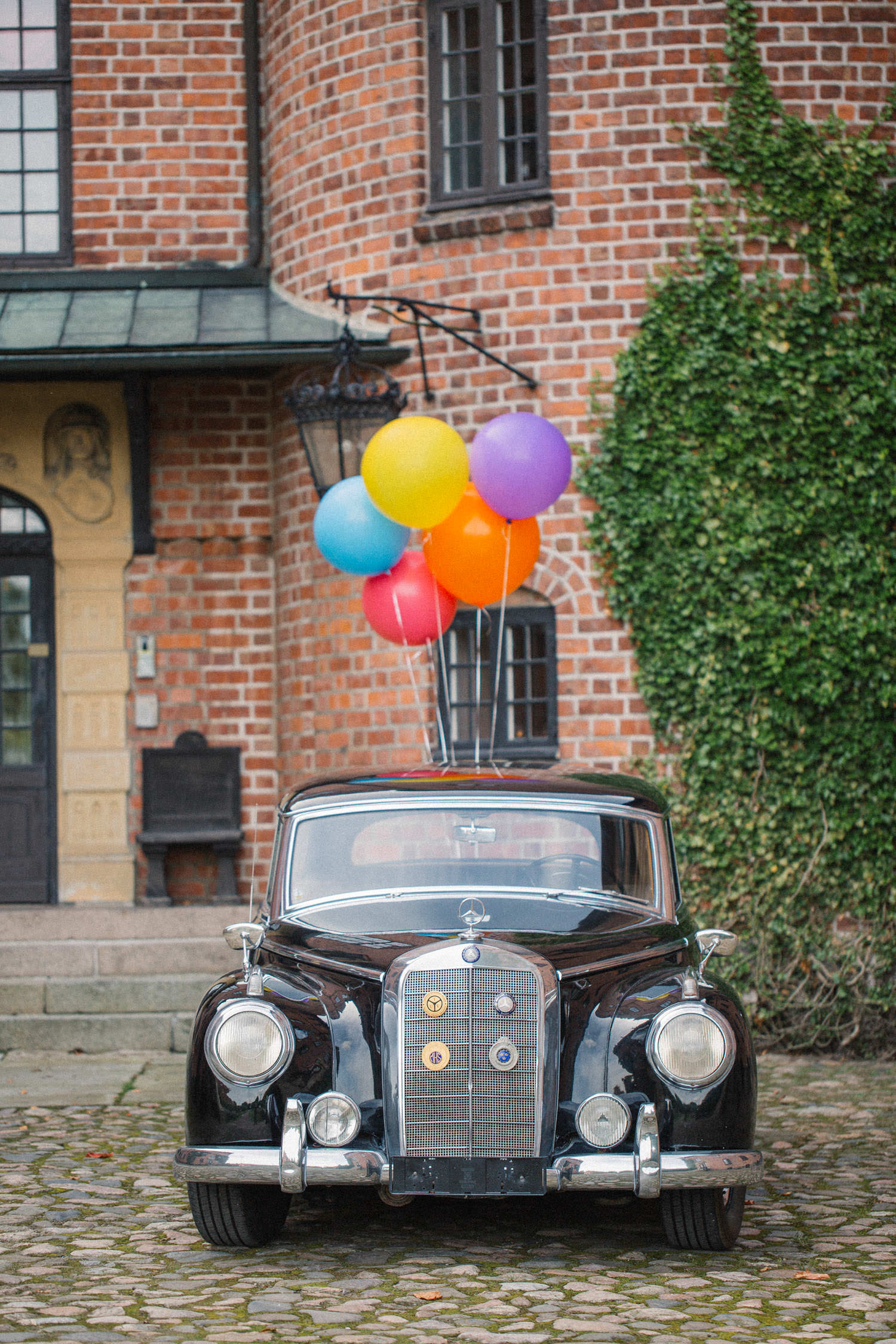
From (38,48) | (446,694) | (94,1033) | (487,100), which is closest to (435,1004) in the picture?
(446,694)

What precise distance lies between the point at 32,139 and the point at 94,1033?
656 centimetres

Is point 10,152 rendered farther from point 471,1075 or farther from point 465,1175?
point 465,1175

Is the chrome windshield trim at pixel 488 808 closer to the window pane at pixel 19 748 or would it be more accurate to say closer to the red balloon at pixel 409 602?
the red balloon at pixel 409 602

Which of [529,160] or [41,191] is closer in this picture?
[529,160]

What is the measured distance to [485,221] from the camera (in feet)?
30.7

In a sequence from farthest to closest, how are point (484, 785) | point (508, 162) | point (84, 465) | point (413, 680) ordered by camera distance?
point (84, 465) < point (508, 162) < point (413, 680) < point (484, 785)

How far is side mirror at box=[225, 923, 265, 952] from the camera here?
193 inches

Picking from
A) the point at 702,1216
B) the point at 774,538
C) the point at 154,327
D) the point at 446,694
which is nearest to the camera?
the point at 702,1216

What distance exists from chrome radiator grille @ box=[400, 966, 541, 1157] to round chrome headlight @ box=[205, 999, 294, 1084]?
1.20ft

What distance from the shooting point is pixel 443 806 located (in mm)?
5273

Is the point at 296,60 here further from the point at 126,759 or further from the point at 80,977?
the point at 80,977

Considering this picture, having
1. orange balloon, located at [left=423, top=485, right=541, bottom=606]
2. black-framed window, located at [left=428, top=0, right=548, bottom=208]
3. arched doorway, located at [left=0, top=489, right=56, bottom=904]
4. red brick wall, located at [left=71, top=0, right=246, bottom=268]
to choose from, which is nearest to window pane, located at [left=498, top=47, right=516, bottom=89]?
black-framed window, located at [left=428, top=0, right=548, bottom=208]

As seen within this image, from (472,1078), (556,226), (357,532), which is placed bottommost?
(472,1078)

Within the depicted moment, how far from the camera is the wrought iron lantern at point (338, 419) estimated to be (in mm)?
8312
